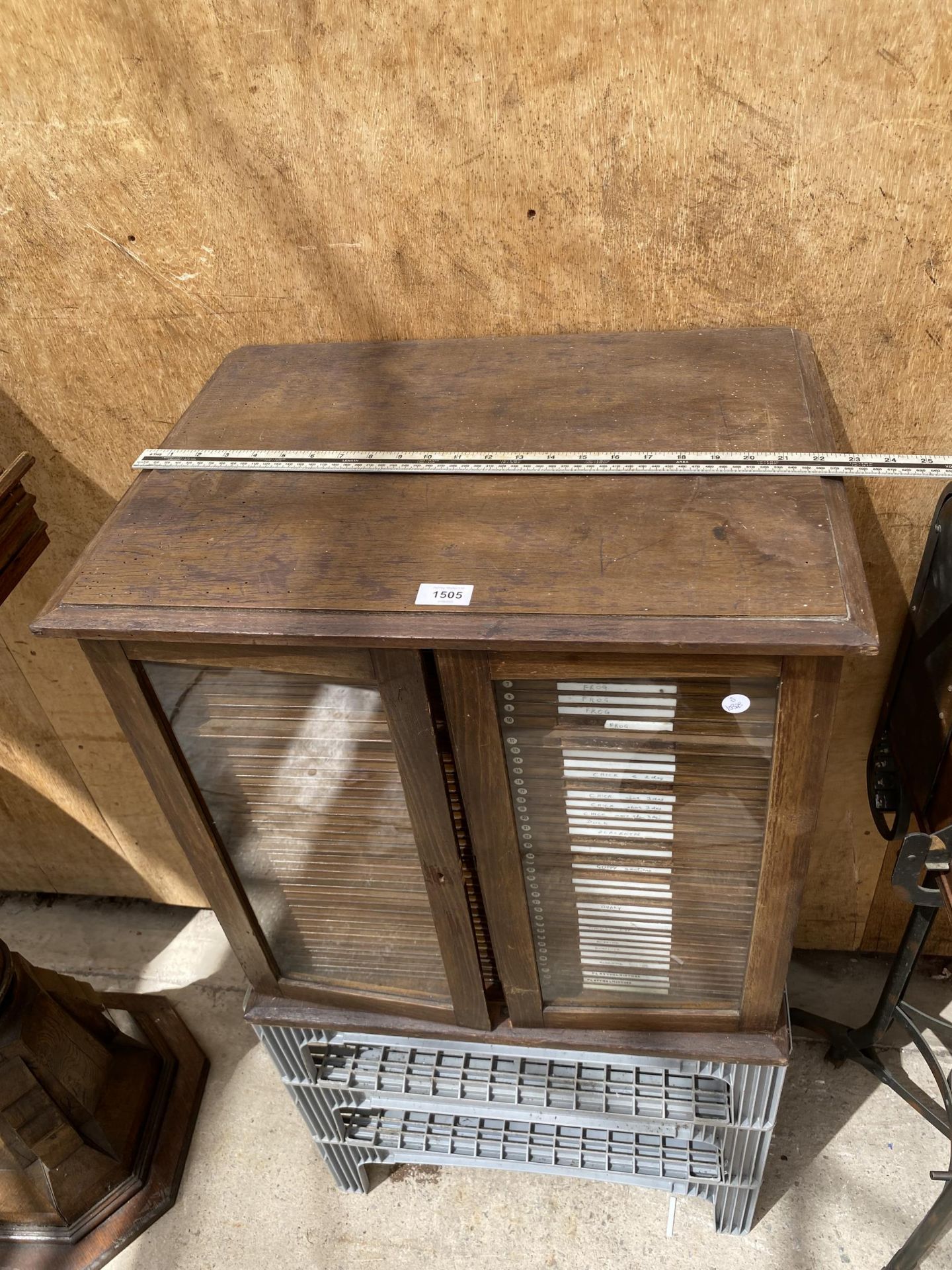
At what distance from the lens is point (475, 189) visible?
4.41 ft

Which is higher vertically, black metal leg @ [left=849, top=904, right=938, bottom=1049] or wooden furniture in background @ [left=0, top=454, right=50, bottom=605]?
wooden furniture in background @ [left=0, top=454, right=50, bottom=605]

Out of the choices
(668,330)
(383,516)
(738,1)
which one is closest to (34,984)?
(383,516)

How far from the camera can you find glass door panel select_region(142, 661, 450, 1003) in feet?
3.83

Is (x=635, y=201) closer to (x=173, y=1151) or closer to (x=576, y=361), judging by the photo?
(x=576, y=361)

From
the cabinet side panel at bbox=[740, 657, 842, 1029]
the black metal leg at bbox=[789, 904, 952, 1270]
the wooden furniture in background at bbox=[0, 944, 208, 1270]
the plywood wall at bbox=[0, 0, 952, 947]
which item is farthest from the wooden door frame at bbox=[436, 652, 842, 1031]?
the wooden furniture in background at bbox=[0, 944, 208, 1270]

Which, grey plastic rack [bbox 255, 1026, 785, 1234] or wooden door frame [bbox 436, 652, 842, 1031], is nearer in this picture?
wooden door frame [bbox 436, 652, 842, 1031]

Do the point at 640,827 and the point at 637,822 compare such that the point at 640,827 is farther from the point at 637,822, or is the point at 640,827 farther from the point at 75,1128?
the point at 75,1128

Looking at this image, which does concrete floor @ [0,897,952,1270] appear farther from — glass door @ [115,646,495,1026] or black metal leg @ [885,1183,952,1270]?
glass door @ [115,646,495,1026]

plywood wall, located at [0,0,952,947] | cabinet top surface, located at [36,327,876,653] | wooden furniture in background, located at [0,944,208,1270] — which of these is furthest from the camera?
wooden furniture in background, located at [0,944,208,1270]

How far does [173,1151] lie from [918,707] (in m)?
1.79

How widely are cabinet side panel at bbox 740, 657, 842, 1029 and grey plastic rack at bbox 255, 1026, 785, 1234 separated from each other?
32 centimetres

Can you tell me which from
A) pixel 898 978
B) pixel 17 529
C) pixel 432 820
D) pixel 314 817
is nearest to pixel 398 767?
pixel 432 820

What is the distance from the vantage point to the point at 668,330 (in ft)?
4.67

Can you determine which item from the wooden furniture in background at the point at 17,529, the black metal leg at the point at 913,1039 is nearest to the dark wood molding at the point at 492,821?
the black metal leg at the point at 913,1039
